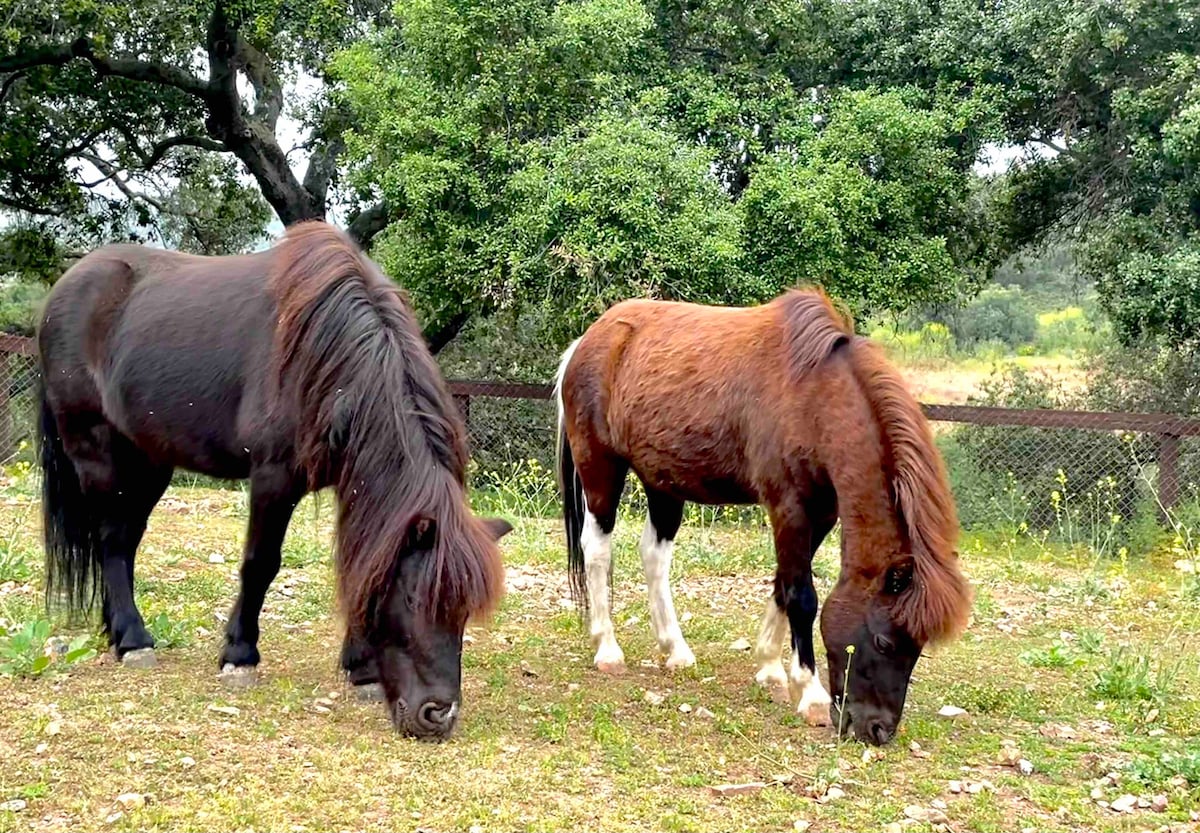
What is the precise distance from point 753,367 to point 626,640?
1.88 metres

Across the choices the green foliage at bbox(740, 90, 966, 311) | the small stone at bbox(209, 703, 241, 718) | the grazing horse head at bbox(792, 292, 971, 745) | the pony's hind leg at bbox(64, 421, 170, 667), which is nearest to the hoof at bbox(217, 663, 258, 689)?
the small stone at bbox(209, 703, 241, 718)

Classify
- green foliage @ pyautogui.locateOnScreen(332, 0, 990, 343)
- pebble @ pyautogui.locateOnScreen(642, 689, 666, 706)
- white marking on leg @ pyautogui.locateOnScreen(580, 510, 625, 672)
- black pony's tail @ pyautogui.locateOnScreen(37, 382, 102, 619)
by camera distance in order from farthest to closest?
green foliage @ pyautogui.locateOnScreen(332, 0, 990, 343) → white marking on leg @ pyautogui.locateOnScreen(580, 510, 625, 672) → black pony's tail @ pyautogui.locateOnScreen(37, 382, 102, 619) → pebble @ pyautogui.locateOnScreen(642, 689, 666, 706)

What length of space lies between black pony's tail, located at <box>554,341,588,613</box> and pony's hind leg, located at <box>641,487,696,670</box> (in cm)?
42

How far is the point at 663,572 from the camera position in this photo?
5641mm

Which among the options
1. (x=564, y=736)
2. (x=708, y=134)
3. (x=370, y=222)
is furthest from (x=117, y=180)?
(x=564, y=736)

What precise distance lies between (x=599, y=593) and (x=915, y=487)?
6.35ft

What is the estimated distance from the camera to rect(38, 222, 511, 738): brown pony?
12.6 feet

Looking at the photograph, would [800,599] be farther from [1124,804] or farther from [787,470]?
[1124,804]

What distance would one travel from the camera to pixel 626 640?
605 centimetres

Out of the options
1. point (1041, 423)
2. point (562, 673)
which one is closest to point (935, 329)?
point (1041, 423)

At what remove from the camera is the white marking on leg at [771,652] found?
5.05 metres

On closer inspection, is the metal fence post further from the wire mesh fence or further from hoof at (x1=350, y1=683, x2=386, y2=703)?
hoof at (x1=350, y1=683, x2=386, y2=703)

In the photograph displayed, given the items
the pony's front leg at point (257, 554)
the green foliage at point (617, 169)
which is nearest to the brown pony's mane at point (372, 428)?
the pony's front leg at point (257, 554)

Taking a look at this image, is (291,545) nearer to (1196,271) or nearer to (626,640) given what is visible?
(626,640)
